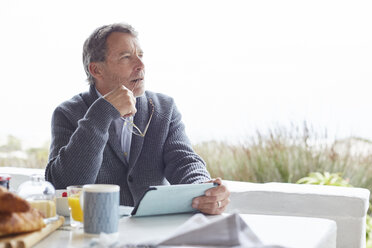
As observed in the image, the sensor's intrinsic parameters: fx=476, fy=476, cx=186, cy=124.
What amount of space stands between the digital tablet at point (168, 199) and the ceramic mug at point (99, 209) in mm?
198

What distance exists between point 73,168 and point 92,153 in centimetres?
9

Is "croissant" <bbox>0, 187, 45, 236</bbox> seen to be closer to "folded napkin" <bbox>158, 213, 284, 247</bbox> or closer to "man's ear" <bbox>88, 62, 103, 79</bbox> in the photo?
"folded napkin" <bbox>158, 213, 284, 247</bbox>

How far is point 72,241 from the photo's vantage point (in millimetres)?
1084

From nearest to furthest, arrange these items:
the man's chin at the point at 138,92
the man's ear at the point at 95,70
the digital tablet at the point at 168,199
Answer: the digital tablet at the point at 168,199 → the man's chin at the point at 138,92 → the man's ear at the point at 95,70

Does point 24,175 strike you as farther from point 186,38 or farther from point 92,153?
point 186,38

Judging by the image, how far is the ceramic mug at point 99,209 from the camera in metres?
1.10

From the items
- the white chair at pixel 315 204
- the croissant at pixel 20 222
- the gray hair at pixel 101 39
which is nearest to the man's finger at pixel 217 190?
the croissant at pixel 20 222

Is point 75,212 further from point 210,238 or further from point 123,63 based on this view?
point 123,63

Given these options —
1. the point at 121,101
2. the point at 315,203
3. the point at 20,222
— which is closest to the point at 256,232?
the point at 20,222

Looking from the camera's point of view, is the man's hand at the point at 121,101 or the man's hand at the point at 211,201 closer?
the man's hand at the point at 211,201

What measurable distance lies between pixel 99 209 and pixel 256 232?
388 millimetres

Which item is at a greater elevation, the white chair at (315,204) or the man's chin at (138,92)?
the man's chin at (138,92)

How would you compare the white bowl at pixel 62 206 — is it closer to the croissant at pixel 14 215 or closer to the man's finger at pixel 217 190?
the croissant at pixel 14 215

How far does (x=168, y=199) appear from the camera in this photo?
4.42 ft
